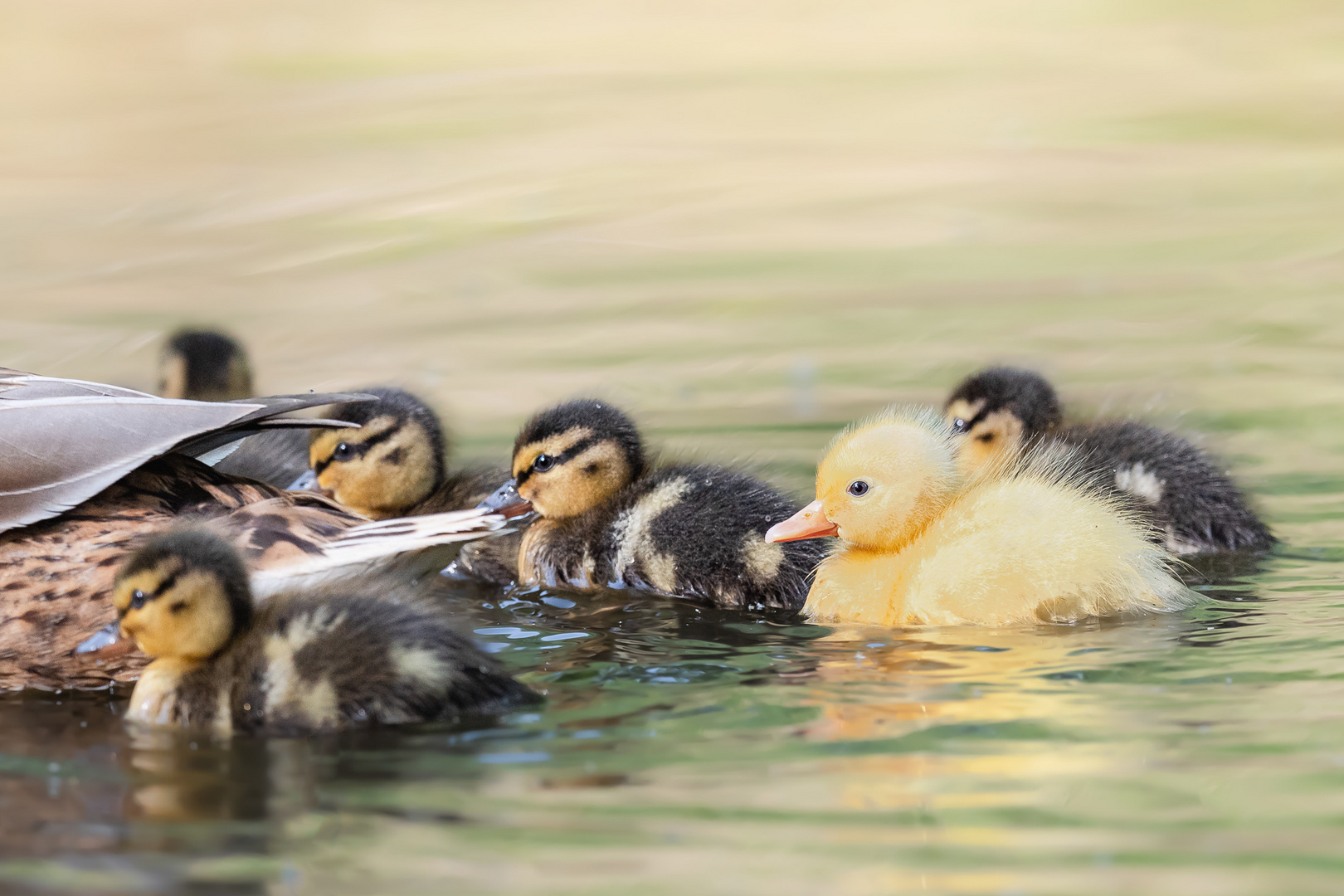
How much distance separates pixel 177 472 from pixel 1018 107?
750 cm

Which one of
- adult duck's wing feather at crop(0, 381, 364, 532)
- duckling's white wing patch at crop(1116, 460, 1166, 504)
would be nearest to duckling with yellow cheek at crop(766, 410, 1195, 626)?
duckling's white wing patch at crop(1116, 460, 1166, 504)

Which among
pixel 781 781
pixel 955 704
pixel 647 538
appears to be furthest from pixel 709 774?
pixel 647 538

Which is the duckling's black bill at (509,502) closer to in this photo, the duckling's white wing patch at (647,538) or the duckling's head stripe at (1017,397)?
the duckling's white wing patch at (647,538)

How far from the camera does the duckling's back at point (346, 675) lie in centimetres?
344

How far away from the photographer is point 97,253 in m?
8.84

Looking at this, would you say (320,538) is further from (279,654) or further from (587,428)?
(587,428)

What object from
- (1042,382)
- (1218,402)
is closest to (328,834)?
(1042,382)

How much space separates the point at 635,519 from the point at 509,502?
433 millimetres

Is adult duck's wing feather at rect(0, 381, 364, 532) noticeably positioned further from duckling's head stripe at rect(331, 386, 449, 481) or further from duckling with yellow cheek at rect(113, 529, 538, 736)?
duckling's head stripe at rect(331, 386, 449, 481)

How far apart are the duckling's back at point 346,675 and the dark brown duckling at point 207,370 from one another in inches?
104

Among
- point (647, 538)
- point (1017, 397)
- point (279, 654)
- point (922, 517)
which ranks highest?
point (1017, 397)

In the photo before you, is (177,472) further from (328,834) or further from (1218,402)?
(1218,402)

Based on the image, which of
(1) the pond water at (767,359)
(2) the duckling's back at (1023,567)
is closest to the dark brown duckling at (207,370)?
(1) the pond water at (767,359)

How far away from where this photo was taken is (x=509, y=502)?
4992 millimetres
